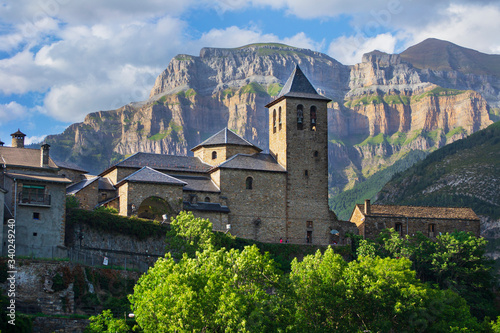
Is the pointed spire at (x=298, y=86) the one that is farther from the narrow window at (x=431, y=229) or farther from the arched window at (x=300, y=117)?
the narrow window at (x=431, y=229)

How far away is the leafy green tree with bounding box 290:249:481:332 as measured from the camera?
52.9 metres

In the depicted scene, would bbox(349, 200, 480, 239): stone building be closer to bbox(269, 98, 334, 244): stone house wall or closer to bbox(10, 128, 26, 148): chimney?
bbox(269, 98, 334, 244): stone house wall

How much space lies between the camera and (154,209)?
7162cm

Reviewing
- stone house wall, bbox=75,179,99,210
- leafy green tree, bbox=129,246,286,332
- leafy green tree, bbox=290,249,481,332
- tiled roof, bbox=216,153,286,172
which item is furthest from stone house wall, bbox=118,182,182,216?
leafy green tree, bbox=129,246,286,332

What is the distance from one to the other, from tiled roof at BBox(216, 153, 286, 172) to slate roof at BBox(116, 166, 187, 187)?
6.23 meters

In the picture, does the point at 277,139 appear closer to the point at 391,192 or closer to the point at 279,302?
the point at 279,302

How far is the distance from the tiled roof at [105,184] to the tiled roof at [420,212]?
2786 centimetres

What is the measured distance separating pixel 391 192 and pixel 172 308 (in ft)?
430

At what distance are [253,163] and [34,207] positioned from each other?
26.9 meters

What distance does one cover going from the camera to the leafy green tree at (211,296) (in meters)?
43.5

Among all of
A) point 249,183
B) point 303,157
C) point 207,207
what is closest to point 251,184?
point 249,183

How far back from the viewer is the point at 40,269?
51.8m

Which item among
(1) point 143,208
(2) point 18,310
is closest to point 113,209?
(1) point 143,208

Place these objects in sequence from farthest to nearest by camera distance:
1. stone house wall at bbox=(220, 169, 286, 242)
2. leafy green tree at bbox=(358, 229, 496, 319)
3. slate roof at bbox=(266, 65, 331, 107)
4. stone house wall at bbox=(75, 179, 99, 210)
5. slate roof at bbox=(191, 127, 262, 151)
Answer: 1. slate roof at bbox=(191, 127, 262, 151)
2. slate roof at bbox=(266, 65, 331, 107)
3. stone house wall at bbox=(220, 169, 286, 242)
4. leafy green tree at bbox=(358, 229, 496, 319)
5. stone house wall at bbox=(75, 179, 99, 210)
